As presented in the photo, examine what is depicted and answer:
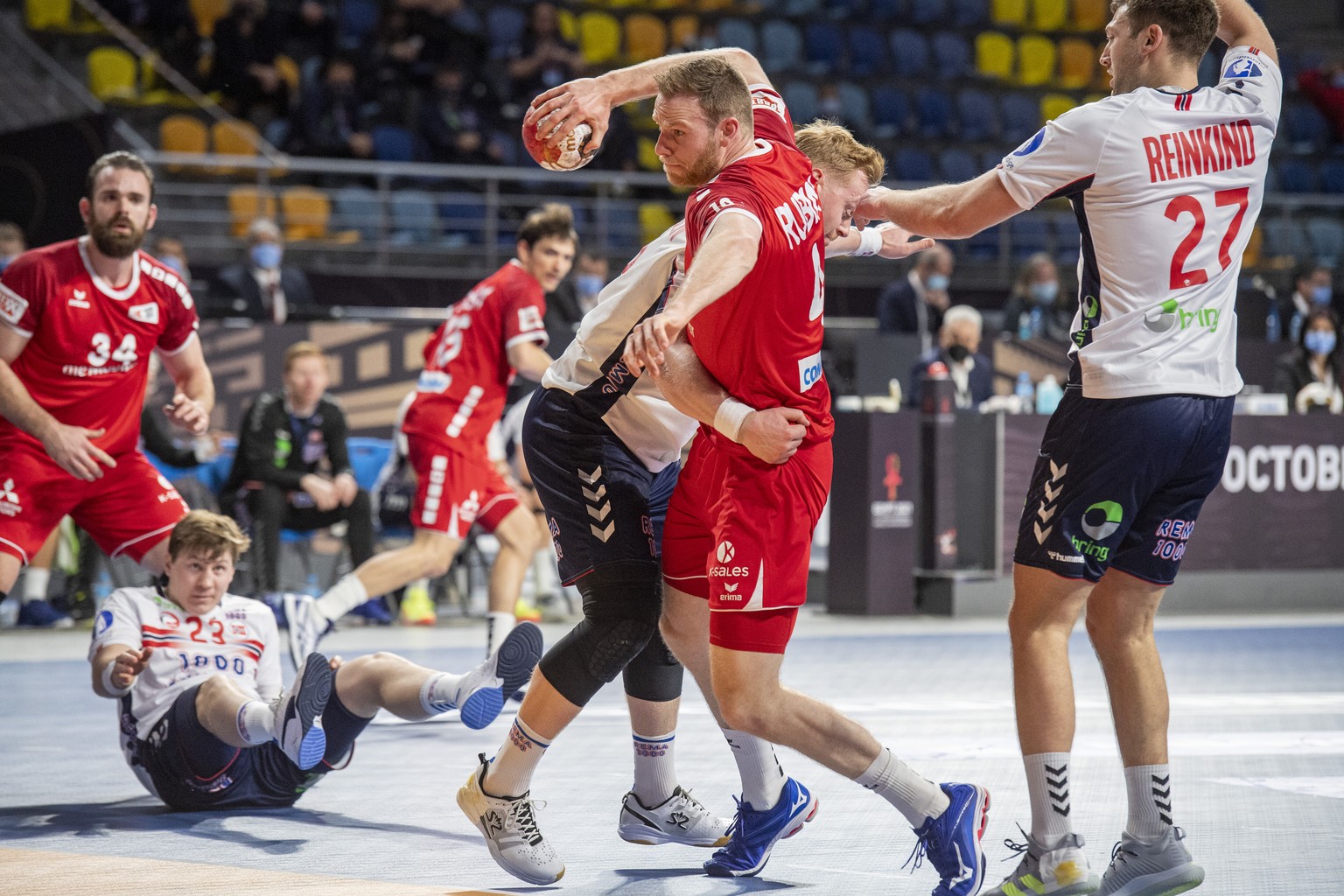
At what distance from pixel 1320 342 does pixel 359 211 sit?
8.20 meters

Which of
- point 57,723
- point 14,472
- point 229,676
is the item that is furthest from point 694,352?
point 57,723

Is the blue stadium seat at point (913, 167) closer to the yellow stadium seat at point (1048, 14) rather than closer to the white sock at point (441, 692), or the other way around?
the yellow stadium seat at point (1048, 14)

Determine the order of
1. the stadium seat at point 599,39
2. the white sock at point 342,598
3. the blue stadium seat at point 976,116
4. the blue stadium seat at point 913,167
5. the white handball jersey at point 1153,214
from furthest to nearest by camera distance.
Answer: the blue stadium seat at point 976,116, the stadium seat at point 599,39, the blue stadium seat at point 913,167, the white sock at point 342,598, the white handball jersey at point 1153,214

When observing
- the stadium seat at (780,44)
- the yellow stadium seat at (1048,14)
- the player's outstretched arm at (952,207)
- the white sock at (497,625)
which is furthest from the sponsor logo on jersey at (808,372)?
the yellow stadium seat at (1048,14)

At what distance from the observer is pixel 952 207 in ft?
11.9

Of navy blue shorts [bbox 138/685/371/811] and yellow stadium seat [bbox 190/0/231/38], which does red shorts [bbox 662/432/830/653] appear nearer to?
navy blue shorts [bbox 138/685/371/811]

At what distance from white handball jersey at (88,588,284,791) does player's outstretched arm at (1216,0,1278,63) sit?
10.3ft

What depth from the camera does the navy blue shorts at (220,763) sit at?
14.6 feet

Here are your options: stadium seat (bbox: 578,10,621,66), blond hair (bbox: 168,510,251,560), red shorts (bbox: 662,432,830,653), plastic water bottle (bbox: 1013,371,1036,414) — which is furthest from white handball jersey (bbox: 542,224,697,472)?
stadium seat (bbox: 578,10,621,66)

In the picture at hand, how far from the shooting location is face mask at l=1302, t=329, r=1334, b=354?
12297 mm

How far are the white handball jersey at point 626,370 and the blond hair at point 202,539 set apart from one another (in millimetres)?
1205

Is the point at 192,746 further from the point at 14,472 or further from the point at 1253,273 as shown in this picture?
the point at 1253,273

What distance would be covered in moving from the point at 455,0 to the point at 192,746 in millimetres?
13299

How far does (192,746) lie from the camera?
14.6 ft
